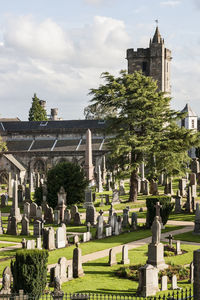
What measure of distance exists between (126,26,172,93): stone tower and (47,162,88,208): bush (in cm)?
3687

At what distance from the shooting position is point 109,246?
74.8 feet

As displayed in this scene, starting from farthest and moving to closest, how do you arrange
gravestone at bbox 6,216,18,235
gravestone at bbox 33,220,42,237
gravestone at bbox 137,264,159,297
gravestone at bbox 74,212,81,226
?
1. gravestone at bbox 74,212,81,226
2. gravestone at bbox 6,216,18,235
3. gravestone at bbox 33,220,42,237
4. gravestone at bbox 137,264,159,297

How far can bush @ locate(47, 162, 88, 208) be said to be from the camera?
35062 mm

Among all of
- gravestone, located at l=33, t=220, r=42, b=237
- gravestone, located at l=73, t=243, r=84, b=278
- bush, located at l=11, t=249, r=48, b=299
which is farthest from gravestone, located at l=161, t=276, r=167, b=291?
gravestone, located at l=33, t=220, r=42, b=237

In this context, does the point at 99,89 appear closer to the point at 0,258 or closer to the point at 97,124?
the point at 0,258

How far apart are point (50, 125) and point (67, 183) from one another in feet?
120

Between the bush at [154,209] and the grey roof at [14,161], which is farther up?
the grey roof at [14,161]

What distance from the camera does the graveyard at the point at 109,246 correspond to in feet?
53.5

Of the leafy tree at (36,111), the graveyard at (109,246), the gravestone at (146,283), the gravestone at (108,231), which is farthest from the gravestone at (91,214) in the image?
the leafy tree at (36,111)

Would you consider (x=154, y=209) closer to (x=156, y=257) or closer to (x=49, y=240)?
(x=49, y=240)

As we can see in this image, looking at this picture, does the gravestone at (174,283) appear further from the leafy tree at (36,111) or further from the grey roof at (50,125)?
the leafy tree at (36,111)

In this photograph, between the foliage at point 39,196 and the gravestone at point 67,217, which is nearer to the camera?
the gravestone at point 67,217

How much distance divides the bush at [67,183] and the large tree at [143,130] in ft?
10.3

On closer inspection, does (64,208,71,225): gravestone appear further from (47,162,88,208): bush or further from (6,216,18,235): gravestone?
(47,162,88,208): bush
